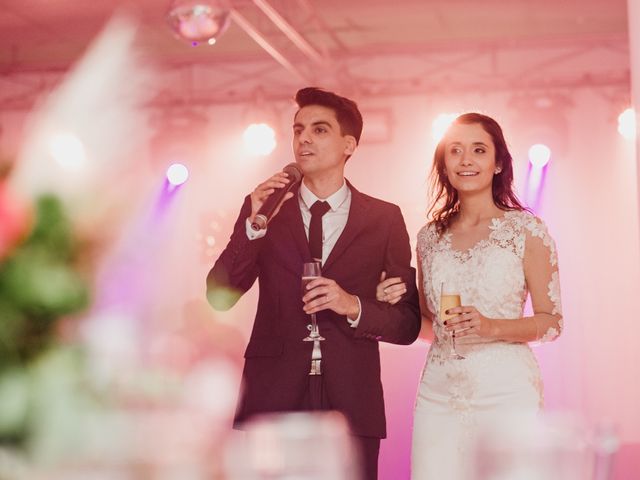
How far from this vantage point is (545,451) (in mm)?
964

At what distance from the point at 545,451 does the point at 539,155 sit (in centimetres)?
778

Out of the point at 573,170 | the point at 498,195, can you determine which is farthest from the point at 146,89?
the point at 498,195

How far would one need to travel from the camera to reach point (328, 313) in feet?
9.31

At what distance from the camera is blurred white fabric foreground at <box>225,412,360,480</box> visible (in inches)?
37.6

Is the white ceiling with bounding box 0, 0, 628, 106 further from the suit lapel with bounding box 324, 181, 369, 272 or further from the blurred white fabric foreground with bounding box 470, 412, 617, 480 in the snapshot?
the blurred white fabric foreground with bounding box 470, 412, 617, 480

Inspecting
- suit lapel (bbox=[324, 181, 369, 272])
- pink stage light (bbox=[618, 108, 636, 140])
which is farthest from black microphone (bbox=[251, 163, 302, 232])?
pink stage light (bbox=[618, 108, 636, 140])

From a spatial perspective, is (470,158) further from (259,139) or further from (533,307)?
(259,139)

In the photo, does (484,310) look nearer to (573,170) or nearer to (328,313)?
(328,313)

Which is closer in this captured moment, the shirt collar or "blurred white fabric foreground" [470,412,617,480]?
"blurred white fabric foreground" [470,412,617,480]

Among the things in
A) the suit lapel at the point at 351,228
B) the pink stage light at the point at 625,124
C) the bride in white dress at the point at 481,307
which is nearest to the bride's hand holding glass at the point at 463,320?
the bride in white dress at the point at 481,307

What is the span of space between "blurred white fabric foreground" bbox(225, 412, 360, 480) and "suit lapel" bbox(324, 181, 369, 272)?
1.82 meters

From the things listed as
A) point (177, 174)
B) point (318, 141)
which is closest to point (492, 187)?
point (318, 141)

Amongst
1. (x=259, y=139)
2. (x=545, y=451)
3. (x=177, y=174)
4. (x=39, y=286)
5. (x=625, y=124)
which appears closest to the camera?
(x=39, y=286)

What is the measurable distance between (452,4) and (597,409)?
3.74 meters
